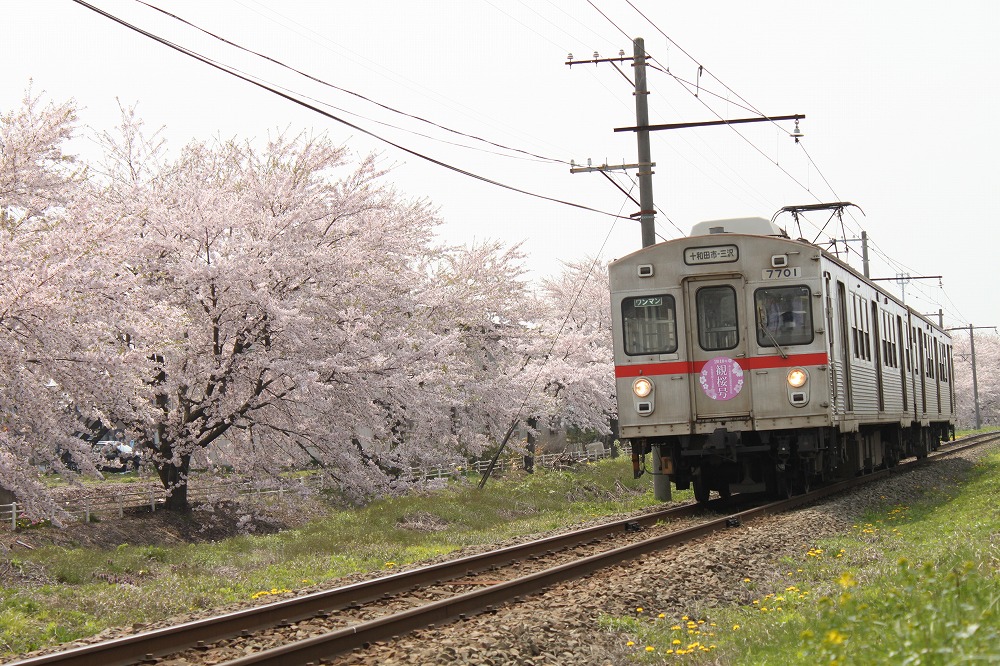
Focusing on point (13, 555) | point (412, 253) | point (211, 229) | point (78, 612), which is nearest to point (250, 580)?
point (78, 612)

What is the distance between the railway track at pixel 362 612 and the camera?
6.47 meters

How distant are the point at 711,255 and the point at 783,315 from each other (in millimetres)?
1280

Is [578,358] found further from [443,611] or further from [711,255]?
[443,611]

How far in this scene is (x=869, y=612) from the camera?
5312 millimetres

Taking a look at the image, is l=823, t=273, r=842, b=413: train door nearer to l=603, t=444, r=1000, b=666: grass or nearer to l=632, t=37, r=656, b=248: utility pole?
l=603, t=444, r=1000, b=666: grass

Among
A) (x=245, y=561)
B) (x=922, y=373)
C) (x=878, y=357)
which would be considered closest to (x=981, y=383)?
(x=922, y=373)

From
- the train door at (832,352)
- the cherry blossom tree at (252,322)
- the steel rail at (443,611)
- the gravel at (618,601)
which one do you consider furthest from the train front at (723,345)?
the cherry blossom tree at (252,322)

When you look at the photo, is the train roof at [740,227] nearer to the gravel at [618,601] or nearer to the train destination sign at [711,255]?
the train destination sign at [711,255]

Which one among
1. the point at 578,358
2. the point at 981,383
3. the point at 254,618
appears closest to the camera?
the point at 254,618

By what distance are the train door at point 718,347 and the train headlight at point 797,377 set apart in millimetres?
571

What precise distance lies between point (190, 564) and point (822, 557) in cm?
836

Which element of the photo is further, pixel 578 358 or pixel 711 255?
pixel 578 358

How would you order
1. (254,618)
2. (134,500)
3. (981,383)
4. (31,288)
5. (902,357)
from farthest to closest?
(981,383) < (902,357) < (134,500) < (31,288) < (254,618)

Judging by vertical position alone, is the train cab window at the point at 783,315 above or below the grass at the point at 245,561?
above
